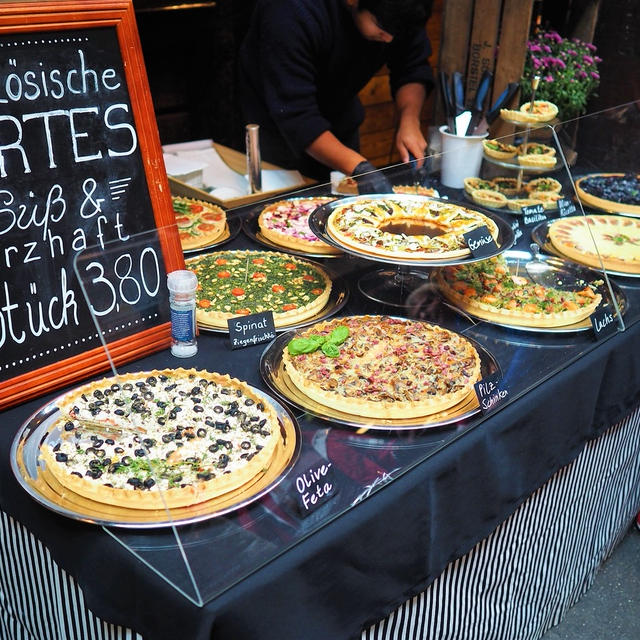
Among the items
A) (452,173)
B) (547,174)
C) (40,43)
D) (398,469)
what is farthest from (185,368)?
(547,174)

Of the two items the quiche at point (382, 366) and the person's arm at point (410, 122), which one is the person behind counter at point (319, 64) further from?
the quiche at point (382, 366)


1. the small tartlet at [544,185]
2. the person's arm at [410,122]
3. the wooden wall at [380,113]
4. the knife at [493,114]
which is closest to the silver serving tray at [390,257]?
the small tartlet at [544,185]

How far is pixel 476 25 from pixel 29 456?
3.63 meters

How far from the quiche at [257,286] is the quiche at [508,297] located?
43 cm

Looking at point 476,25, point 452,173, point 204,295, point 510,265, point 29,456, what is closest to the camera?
point 29,456

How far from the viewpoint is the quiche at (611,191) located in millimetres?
3188

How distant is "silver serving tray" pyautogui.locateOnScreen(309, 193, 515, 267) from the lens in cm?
211

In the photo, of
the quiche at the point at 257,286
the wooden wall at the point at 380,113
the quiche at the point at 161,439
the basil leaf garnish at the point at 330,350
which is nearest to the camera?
the quiche at the point at 161,439

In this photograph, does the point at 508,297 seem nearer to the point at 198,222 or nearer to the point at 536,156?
the point at 536,156

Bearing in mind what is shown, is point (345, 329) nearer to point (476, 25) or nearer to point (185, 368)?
point (185, 368)

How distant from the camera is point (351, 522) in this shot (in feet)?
4.91

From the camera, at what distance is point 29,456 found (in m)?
1.60

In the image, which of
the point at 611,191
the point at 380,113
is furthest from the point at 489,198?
the point at 380,113

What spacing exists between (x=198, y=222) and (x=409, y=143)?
140 cm
